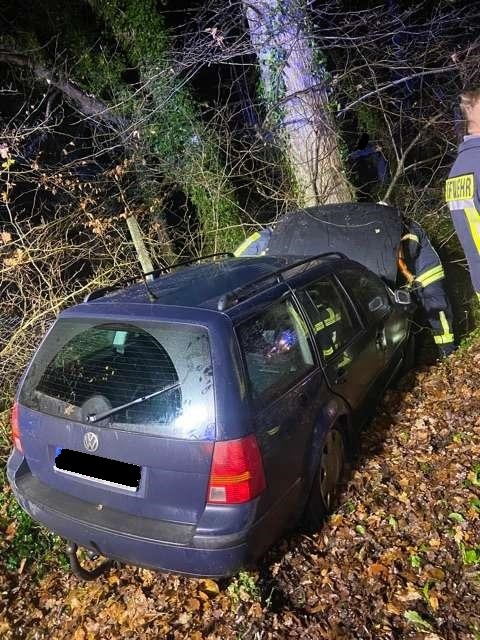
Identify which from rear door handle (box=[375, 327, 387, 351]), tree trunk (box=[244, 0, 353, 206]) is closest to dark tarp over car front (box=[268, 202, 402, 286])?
rear door handle (box=[375, 327, 387, 351])

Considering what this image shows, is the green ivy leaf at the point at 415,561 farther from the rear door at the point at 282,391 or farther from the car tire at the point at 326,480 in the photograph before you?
the rear door at the point at 282,391

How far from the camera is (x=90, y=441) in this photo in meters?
2.54

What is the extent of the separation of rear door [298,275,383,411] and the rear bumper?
123 cm

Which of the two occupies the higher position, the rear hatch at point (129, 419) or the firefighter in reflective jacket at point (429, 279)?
the rear hatch at point (129, 419)

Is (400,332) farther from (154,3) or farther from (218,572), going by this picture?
(154,3)

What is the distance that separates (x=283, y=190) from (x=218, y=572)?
538cm

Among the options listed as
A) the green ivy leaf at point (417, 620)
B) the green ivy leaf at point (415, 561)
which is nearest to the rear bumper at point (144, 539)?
the green ivy leaf at point (417, 620)

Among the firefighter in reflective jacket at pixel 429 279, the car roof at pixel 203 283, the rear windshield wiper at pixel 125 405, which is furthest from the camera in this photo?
the firefighter in reflective jacket at pixel 429 279

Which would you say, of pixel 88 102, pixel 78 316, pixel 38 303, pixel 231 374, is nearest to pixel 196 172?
pixel 88 102

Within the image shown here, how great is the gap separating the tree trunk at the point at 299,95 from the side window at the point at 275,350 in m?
4.04

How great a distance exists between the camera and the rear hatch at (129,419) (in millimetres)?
2373

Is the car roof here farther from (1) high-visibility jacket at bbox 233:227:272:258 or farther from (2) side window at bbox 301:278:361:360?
(1) high-visibility jacket at bbox 233:227:272:258

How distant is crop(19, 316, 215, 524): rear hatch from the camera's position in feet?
7.79

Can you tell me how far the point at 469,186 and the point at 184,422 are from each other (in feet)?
6.98
